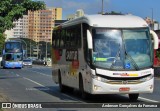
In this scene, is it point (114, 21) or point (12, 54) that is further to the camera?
point (12, 54)

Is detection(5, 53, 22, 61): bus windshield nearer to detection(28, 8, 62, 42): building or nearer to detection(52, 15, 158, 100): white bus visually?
detection(52, 15, 158, 100): white bus

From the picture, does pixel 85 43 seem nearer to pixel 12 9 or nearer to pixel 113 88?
pixel 113 88

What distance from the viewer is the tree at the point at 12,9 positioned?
19.4m

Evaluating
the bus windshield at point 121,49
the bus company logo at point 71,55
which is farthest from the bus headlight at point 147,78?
the bus company logo at point 71,55

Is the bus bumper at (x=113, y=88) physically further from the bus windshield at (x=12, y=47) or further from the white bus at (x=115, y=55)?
the bus windshield at (x=12, y=47)

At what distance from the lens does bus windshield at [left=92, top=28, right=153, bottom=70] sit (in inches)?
635

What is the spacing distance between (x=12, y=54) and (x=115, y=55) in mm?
52605

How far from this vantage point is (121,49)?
53.5 feet

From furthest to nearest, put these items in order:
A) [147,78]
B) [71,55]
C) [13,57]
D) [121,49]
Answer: [13,57]
[71,55]
[121,49]
[147,78]

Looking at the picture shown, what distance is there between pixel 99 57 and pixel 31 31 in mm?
168878

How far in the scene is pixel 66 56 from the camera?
20188mm

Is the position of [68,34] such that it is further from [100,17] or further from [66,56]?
[100,17]

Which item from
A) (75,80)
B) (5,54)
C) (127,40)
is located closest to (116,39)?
(127,40)

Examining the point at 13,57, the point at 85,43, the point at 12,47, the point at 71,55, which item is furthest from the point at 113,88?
the point at 13,57
